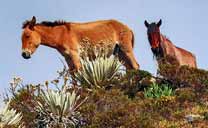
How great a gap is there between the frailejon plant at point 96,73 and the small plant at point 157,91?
46.1 inches

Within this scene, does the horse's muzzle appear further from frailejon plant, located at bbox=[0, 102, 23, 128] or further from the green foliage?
frailejon plant, located at bbox=[0, 102, 23, 128]

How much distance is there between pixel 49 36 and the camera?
24266 mm

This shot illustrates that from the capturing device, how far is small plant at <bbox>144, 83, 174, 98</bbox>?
64.9 feet

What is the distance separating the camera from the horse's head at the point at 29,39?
23.2 m

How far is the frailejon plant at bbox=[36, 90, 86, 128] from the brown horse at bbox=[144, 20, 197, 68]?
22.2ft

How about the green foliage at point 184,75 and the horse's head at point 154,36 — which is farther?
the horse's head at point 154,36

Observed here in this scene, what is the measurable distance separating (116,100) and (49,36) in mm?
7121

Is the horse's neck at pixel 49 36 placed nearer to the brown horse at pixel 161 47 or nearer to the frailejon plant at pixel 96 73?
the brown horse at pixel 161 47

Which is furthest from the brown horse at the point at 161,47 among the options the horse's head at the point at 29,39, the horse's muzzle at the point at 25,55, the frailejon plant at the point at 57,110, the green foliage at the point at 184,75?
the frailejon plant at the point at 57,110

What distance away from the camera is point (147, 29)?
23656 millimetres

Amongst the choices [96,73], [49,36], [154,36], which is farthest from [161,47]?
[96,73]

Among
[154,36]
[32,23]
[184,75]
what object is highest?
[32,23]

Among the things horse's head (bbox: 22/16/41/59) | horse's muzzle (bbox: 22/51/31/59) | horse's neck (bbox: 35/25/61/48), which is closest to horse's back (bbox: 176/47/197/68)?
horse's neck (bbox: 35/25/61/48)

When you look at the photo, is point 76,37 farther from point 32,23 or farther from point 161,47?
point 161,47
